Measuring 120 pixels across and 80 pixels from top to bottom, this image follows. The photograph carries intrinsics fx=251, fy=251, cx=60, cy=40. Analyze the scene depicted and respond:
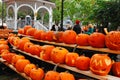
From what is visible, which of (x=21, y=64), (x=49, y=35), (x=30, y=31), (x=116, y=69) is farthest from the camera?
(x=30, y=31)

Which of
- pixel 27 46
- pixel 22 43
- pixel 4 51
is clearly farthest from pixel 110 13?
pixel 4 51

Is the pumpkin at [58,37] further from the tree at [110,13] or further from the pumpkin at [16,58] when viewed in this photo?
the pumpkin at [16,58]

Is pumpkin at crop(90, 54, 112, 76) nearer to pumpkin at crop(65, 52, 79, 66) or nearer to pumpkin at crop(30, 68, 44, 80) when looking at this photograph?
pumpkin at crop(65, 52, 79, 66)

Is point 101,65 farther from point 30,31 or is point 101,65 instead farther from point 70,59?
point 30,31

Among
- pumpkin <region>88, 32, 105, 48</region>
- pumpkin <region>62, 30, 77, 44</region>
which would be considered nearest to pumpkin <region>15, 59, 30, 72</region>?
pumpkin <region>62, 30, 77, 44</region>

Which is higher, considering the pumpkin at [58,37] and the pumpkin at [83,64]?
the pumpkin at [58,37]

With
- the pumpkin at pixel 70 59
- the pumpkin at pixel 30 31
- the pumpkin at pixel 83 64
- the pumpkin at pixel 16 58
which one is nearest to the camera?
the pumpkin at pixel 83 64

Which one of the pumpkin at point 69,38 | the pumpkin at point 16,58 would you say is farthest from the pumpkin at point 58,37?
the pumpkin at point 16,58

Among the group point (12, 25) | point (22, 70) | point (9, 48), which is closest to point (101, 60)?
point (22, 70)

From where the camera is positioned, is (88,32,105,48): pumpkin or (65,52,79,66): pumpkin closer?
(88,32,105,48): pumpkin

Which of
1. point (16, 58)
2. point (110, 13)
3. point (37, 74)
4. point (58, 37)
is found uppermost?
point (110, 13)

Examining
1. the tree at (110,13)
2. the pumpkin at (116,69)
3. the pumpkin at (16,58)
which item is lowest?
the pumpkin at (16,58)

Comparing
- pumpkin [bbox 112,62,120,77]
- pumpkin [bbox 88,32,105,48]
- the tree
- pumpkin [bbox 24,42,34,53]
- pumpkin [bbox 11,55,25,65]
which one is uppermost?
the tree

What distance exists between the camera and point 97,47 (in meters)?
4.51
